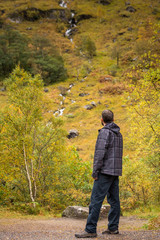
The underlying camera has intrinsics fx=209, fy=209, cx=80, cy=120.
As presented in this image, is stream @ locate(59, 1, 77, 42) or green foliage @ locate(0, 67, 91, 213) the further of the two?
stream @ locate(59, 1, 77, 42)

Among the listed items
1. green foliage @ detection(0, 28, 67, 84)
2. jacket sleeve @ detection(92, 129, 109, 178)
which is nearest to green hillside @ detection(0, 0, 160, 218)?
green foliage @ detection(0, 28, 67, 84)

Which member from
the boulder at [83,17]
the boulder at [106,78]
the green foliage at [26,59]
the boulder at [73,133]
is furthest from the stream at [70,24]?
the boulder at [73,133]

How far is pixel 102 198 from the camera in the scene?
488 centimetres

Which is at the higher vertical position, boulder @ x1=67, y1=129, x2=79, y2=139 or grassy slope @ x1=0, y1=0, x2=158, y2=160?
grassy slope @ x1=0, y1=0, x2=158, y2=160

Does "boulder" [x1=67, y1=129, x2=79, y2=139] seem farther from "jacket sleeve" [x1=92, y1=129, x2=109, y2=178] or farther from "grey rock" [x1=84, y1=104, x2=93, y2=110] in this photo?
"jacket sleeve" [x1=92, y1=129, x2=109, y2=178]

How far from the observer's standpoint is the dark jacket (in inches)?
190

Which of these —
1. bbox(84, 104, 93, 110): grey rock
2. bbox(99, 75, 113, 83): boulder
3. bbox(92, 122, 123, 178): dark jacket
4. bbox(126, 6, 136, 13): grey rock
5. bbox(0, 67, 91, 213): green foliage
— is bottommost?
bbox(84, 104, 93, 110): grey rock

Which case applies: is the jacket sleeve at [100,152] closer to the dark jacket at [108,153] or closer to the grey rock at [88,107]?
the dark jacket at [108,153]

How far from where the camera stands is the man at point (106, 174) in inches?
189

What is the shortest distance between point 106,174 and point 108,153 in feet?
1.60

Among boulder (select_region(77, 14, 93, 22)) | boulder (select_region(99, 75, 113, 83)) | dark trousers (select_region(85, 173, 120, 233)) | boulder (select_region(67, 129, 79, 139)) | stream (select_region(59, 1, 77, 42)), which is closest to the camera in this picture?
dark trousers (select_region(85, 173, 120, 233))

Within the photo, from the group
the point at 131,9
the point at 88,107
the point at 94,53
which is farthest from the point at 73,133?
the point at 131,9

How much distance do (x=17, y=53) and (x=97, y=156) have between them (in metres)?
74.7

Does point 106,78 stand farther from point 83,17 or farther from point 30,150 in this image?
point 83,17
